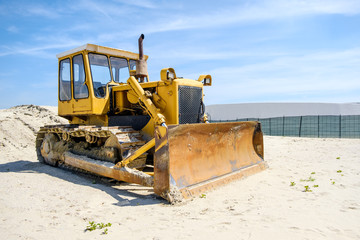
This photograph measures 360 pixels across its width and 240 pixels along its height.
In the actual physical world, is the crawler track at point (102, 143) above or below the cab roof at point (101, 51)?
below

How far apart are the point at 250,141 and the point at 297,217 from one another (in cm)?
345

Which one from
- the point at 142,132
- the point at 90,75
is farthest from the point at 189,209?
the point at 90,75

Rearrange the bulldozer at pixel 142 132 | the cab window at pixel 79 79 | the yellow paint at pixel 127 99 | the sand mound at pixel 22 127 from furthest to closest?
1. the sand mound at pixel 22 127
2. the cab window at pixel 79 79
3. the yellow paint at pixel 127 99
4. the bulldozer at pixel 142 132

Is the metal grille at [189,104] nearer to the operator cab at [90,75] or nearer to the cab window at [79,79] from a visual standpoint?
the operator cab at [90,75]

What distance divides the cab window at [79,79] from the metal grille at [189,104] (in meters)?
2.61

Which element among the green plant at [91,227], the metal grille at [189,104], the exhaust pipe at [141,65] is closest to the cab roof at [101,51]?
the exhaust pipe at [141,65]

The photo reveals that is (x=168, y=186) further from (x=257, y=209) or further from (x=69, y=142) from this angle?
(x=69, y=142)

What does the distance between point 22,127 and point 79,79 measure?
27.9ft

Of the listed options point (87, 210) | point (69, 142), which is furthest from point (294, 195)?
point (69, 142)

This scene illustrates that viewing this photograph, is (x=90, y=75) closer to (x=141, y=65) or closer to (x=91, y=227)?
(x=141, y=65)

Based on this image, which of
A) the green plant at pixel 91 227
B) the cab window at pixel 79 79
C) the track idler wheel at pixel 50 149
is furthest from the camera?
the track idler wheel at pixel 50 149

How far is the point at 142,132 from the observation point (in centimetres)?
615

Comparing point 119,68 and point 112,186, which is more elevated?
point 119,68

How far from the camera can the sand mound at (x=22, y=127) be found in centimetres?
1196
